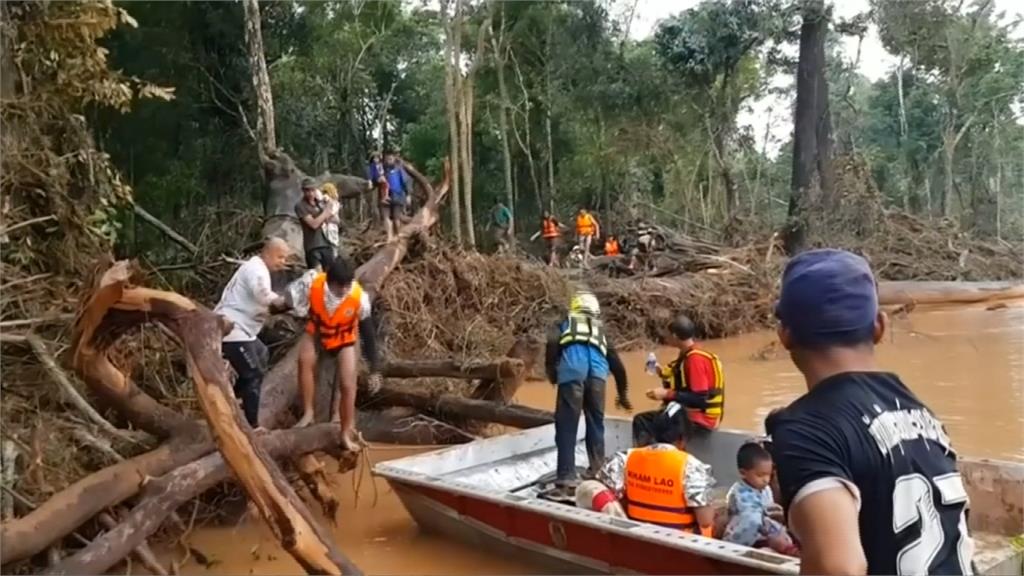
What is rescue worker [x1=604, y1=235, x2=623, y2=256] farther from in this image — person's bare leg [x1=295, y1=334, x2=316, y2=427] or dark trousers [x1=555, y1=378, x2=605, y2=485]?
person's bare leg [x1=295, y1=334, x2=316, y2=427]

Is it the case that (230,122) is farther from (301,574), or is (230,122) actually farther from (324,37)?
(301,574)

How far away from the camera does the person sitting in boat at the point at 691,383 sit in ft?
21.5

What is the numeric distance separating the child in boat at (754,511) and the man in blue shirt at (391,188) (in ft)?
26.8

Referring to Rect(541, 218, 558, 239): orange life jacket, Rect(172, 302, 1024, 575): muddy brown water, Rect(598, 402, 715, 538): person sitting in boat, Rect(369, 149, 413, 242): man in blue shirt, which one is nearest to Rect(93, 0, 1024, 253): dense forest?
Rect(541, 218, 558, 239): orange life jacket

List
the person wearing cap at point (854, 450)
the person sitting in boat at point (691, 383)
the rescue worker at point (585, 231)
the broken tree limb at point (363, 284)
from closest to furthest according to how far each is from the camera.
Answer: the person wearing cap at point (854, 450) < the person sitting in boat at point (691, 383) < the broken tree limb at point (363, 284) < the rescue worker at point (585, 231)

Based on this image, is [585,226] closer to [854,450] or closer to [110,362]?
[110,362]

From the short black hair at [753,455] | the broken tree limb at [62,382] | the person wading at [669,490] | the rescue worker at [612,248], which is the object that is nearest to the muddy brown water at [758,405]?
the person wading at [669,490]

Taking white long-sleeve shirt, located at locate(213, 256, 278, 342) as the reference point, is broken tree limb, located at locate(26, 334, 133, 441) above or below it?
below

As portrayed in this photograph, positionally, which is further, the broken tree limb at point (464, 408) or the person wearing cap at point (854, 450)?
the broken tree limb at point (464, 408)

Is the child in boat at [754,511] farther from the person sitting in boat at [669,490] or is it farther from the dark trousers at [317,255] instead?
the dark trousers at [317,255]

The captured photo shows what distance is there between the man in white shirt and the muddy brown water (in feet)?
3.28

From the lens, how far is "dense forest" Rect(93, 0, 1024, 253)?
770 inches

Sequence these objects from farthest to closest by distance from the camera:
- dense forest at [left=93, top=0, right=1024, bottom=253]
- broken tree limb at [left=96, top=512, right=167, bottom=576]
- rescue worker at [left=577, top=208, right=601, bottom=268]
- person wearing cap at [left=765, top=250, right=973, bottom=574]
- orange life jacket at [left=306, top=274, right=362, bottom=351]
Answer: rescue worker at [left=577, top=208, right=601, bottom=268] < dense forest at [left=93, top=0, right=1024, bottom=253] < orange life jacket at [left=306, top=274, right=362, bottom=351] < broken tree limb at [left=96, top=512, right=167, bottom=576] < person wearing cap at [left=765, top=250, right=973, bottom=574]

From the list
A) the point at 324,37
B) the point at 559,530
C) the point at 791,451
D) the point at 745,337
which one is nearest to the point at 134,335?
the point at 559,530
